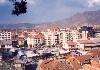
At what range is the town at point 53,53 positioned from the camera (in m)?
25.8

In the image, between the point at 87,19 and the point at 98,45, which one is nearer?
the point at 98,45

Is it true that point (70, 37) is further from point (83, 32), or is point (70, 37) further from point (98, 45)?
point (98, 45)

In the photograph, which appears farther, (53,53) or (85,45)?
(85,45)

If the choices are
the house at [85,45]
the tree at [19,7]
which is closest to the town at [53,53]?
the house at [85,45]

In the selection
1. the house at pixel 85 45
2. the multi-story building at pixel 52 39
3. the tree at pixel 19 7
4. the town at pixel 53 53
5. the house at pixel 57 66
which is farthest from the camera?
the multi-story building at pixel 52 39

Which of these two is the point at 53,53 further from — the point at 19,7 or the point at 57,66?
the point at 19,7

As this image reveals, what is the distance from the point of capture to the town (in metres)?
25.8

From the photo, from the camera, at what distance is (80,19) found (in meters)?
187

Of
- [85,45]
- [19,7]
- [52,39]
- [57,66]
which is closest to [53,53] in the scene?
[85,45]

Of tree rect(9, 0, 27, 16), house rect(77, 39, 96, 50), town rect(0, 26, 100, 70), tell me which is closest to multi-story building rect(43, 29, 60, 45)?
town rect(0, 26, 100, 70)

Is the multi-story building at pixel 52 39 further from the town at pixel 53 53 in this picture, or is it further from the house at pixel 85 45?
the house at pixel 85 45

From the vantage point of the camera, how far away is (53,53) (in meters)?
39.7

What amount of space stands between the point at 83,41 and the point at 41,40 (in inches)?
533

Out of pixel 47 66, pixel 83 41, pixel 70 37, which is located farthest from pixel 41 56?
pixel 70 37
